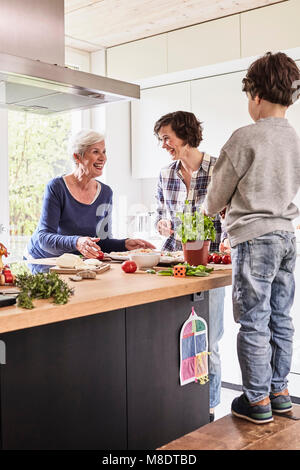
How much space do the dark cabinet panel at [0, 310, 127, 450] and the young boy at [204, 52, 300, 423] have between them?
0.42 meters

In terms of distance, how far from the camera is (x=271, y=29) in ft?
11.9

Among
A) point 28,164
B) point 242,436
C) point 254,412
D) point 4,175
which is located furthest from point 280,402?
point 28,164

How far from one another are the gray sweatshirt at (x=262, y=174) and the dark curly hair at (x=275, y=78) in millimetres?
86

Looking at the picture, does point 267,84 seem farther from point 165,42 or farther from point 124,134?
point 124,134

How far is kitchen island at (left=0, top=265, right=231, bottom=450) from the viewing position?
5.05ft

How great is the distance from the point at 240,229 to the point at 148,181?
3.14 m

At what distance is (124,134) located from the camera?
4.74 meters

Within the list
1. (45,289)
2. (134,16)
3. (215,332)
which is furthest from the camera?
(134,16)

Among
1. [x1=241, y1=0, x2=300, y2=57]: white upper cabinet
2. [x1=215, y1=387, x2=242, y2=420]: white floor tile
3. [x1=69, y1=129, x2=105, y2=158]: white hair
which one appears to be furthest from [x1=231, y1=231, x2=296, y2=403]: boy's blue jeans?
[x1=241, y1=0, x2=300, y2=57]: white upper cabinet

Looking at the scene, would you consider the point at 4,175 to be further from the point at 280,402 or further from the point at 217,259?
the point at 280,402

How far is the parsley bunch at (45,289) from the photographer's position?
1.50 metres

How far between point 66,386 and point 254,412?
0.64 m

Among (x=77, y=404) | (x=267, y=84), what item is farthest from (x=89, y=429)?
(x=267, y=84)

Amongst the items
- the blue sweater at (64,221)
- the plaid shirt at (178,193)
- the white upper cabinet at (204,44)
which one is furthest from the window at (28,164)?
the plaid shirt at (178,193)
